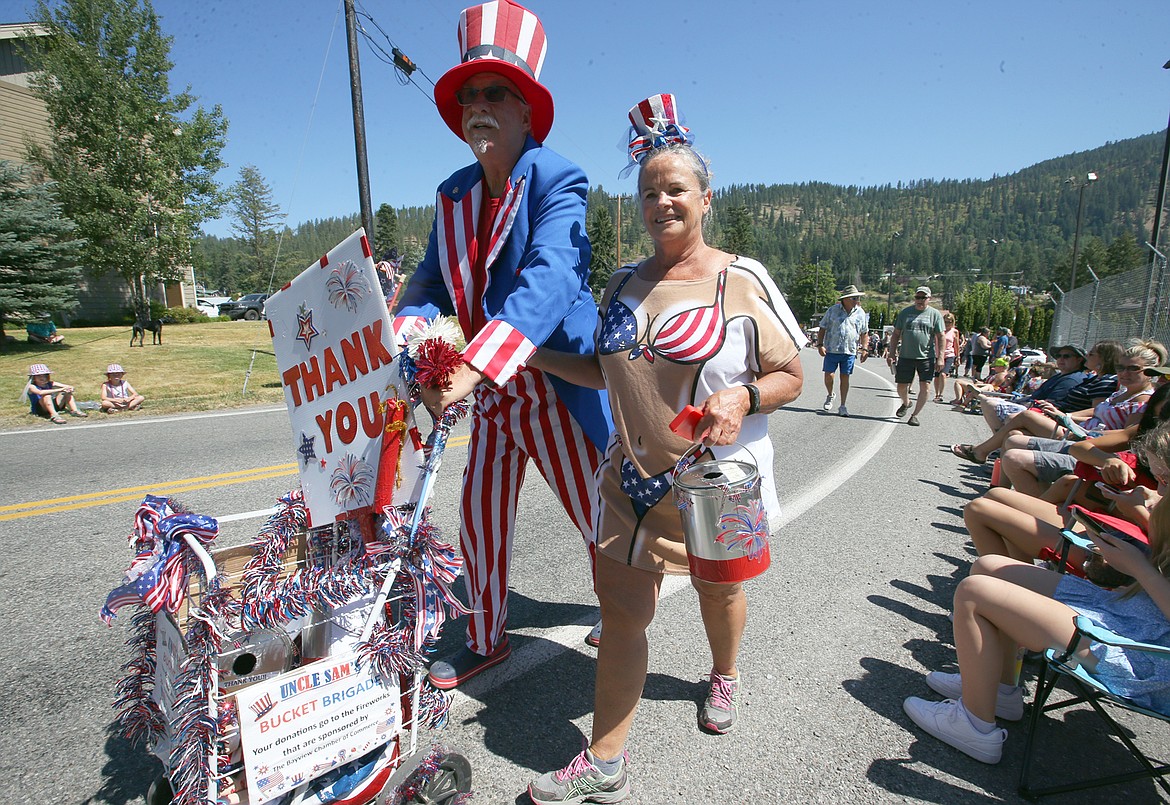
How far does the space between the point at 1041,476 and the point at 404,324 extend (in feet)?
13.6

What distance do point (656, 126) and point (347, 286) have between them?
113cm

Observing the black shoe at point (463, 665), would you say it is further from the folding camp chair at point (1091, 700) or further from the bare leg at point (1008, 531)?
the bare leg at point (1008, 531)

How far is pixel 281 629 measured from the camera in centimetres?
178

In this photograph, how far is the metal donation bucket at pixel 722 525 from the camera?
1.79 metres

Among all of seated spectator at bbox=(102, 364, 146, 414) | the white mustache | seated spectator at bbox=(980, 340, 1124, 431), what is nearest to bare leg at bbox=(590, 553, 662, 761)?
the white mustache

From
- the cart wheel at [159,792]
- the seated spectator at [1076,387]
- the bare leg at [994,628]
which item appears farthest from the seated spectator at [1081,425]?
the cart wheel at [159,792]

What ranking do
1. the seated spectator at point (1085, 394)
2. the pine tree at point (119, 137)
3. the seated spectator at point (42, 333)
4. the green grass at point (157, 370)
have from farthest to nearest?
the pine tree at point (119, 137)
the seated spectator at point (42, 333)
the green grass at point (157, 370)
the seated spectator at point (1085, 394)

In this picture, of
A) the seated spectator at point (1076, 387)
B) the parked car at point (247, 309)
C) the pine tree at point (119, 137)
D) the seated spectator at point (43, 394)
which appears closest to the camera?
the seated spectator at point (1076, 387)

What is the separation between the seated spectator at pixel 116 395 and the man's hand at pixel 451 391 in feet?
31.6

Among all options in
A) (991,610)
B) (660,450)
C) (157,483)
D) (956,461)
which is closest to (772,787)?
(991,610)

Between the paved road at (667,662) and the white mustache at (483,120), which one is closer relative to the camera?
the paved road at (667,662)

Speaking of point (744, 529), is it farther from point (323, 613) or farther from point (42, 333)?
point (42, 333)

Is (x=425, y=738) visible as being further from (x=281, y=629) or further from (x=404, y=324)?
(x=404, y=324)

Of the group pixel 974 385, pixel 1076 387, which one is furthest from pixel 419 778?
pixel 974 385
